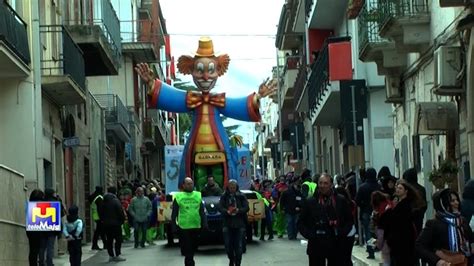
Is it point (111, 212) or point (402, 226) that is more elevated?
point (402, 226)

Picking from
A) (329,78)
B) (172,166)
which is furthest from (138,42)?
(329,78)

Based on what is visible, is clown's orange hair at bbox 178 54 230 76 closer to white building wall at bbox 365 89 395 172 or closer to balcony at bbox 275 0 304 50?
white building wall at bbox 365 89 395 172

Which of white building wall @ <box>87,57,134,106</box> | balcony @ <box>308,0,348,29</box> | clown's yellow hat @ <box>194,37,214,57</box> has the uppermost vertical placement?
balcony @ <box>308,0,348,29</box>

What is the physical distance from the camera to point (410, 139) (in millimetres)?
23469

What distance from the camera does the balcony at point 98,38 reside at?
28375 mm

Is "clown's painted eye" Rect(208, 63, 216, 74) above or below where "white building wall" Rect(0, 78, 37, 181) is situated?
above

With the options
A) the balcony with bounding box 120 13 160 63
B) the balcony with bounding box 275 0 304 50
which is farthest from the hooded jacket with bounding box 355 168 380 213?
the balcony with bounding box 120 13 160 63

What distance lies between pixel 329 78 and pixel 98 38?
6710 mm

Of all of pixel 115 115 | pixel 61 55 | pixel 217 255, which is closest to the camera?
pixel 217 255

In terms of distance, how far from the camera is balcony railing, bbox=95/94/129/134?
4169 centimetres

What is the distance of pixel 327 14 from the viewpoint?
37406 millimetres

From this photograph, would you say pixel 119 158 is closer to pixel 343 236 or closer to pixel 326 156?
pixel 326 156

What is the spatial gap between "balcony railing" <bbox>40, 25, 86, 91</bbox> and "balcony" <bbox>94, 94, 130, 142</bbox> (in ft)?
45.4

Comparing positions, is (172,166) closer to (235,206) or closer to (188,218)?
(235,206)
